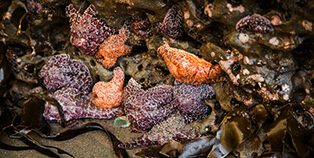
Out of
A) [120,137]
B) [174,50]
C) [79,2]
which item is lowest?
[120,137]

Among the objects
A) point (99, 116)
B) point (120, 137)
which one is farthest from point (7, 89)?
point (120, 137)

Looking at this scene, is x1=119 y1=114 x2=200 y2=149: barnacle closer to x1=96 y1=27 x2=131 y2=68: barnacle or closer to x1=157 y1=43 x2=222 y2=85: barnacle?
x1=157 y1=43 x2=222 y2=85: barnacle

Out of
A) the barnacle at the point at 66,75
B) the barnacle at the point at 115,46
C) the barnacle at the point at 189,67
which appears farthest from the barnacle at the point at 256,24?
the barnacle at the point at 66,75

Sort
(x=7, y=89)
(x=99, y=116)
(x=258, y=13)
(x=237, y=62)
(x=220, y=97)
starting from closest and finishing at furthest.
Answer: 1. (x=258, y=13)
2. (x=237, y=62)
3. (x=220, y=97)
4. (x=99, y=116)
5. (x=7, y=89)

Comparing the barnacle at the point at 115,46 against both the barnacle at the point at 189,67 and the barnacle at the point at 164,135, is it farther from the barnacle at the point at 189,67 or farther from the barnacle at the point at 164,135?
the barnacle at the point at 164,135

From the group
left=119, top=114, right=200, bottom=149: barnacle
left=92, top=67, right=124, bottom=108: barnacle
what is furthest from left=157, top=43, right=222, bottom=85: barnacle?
left=92, top=67, right=124, bottom=108: barnacle

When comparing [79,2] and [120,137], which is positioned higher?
[79,2]

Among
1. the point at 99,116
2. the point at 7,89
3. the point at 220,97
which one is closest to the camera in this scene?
the point at 220,97

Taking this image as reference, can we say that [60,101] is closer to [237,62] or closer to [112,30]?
[112,30]
